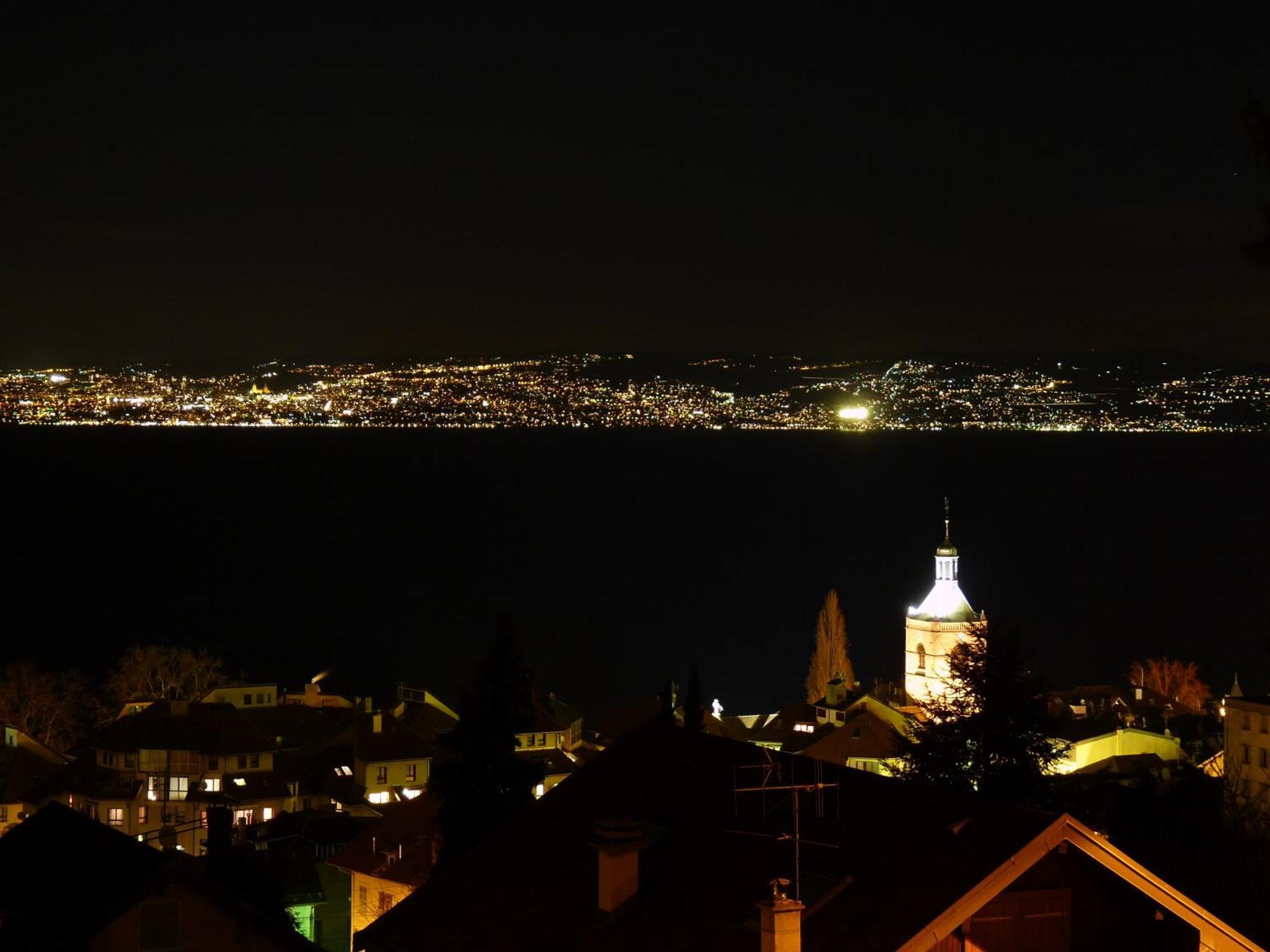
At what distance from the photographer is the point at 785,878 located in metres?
9.40

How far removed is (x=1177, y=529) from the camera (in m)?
150

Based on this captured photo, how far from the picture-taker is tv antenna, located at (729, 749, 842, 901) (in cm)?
952

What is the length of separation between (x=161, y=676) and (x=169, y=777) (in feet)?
59.4

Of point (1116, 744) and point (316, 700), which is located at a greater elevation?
point (316, 700)

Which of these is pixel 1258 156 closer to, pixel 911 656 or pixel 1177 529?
pixel 911 656

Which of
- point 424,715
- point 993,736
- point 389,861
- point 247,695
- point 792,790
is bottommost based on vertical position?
point 424,715

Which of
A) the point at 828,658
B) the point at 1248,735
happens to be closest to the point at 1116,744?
the point at 1248,735

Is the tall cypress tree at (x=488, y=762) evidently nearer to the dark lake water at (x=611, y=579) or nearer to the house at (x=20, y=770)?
the house at (x=20, y=770)

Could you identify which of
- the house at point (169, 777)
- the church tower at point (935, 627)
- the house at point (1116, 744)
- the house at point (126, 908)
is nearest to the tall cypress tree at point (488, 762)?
the house at point (126, 908)

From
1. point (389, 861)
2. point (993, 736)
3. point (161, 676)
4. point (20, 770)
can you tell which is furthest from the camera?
point (161, 676)

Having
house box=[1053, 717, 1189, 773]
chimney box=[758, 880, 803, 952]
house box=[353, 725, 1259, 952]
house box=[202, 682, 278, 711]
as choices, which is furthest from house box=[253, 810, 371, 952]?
house box=[1053, 717, 1189, 773]

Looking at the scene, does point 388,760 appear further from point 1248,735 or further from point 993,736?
point 993,736

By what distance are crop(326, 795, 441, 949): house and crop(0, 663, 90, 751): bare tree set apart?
101ft

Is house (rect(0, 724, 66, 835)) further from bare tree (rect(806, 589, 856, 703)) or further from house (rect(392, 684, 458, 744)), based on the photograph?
bare tree (rect(806, 589, 856, 703))
